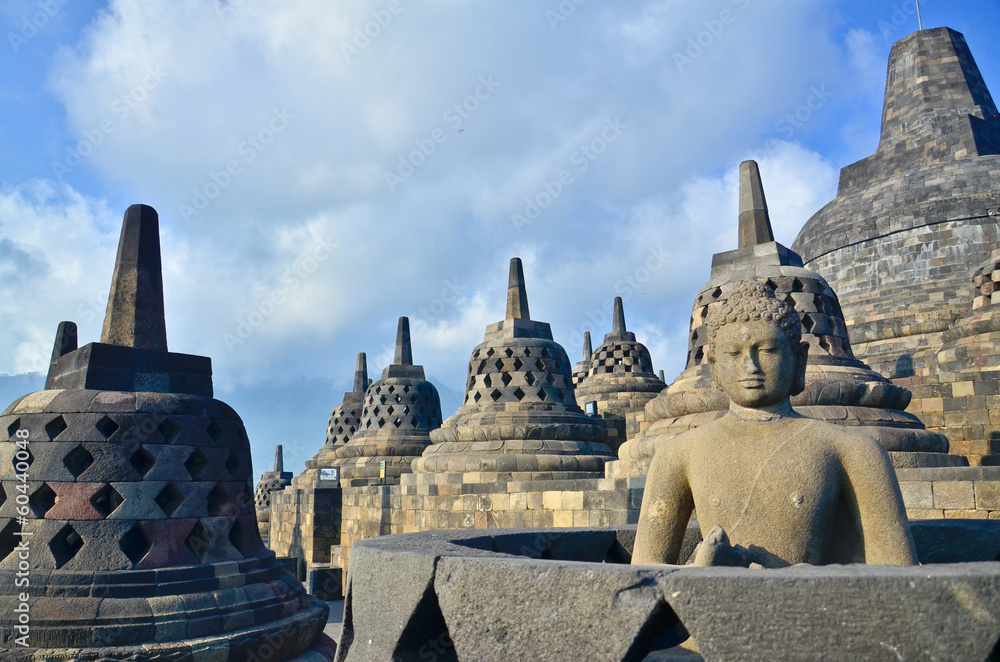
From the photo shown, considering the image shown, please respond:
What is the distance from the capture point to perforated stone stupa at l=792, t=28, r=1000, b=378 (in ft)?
43.9

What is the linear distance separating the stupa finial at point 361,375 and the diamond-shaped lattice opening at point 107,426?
49.0 ft

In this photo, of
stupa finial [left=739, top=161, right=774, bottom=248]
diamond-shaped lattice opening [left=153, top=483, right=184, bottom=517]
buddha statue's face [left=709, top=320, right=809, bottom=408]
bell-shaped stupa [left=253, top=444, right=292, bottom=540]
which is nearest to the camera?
buddha statue's face [left=709, top=320, right=809, bottom=408]

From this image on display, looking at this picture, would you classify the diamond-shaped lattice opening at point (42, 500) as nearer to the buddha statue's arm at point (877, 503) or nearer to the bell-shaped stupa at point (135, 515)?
the bell-shaped stupa at point (135, 515)

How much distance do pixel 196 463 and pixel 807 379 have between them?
5.24 meters

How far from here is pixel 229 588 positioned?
4402 millimetres

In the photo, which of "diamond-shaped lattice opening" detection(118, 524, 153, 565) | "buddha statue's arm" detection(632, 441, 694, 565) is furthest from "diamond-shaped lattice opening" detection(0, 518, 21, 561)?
"buddha statue's arm" detection(632, 441, 694, 565)

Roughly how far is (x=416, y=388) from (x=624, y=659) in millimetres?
13372

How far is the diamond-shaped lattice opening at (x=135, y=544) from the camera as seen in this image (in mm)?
4215

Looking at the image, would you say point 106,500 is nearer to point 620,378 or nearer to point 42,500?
point 42,500

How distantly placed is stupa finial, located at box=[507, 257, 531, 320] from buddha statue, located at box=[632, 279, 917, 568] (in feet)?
27.1

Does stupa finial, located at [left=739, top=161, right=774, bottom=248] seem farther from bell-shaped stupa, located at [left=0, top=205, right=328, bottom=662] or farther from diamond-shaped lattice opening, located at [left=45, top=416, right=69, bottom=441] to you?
diamond-shaped lattice opening, located at [left=45, top=416, right=69, bottom=441]

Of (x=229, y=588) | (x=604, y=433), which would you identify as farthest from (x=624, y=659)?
(x=604, y=433)

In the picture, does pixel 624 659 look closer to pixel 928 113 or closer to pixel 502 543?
pixel 502 543

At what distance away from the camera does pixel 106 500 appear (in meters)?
4.26
